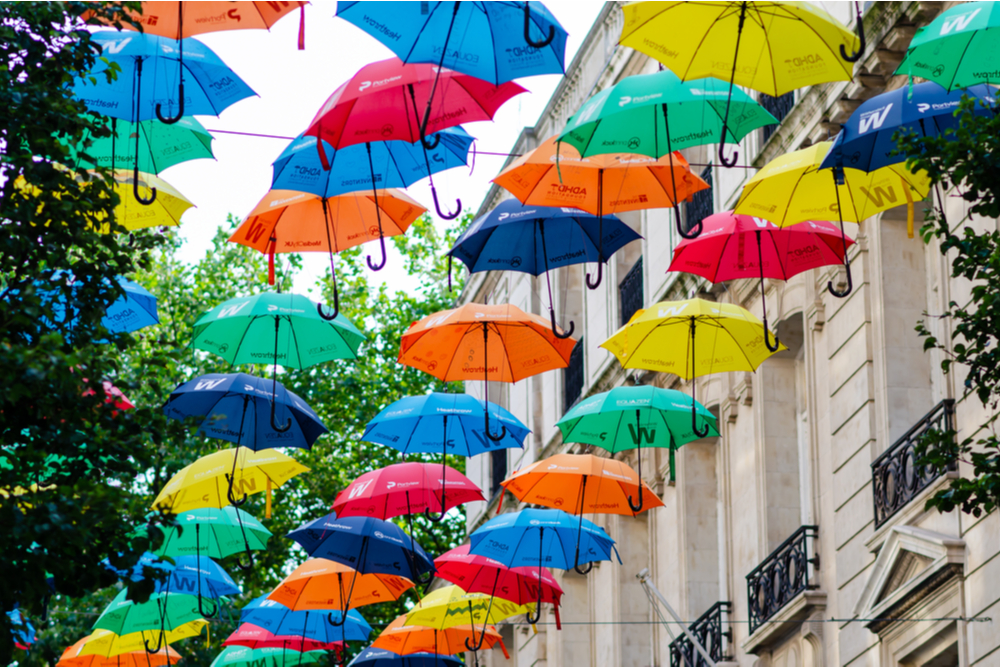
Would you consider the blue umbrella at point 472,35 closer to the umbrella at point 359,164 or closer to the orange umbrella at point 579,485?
the umbrella at point 359,164

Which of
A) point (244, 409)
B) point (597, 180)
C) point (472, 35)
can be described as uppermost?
point (472, 35)

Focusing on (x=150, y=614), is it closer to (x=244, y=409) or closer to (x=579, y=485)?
(x=244, y=409)

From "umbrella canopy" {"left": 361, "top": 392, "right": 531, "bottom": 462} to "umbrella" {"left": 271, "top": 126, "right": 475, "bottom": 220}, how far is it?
13.5 feet

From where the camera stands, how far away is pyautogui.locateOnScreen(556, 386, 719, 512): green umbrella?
1706cm

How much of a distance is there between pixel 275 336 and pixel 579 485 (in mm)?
3917

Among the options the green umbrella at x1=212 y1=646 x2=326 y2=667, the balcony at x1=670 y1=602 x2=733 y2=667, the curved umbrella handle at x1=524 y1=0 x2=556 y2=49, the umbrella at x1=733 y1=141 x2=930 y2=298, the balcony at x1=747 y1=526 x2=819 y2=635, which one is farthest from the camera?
the green umbrella at x1=212 y1=646 x2=326 y2=667

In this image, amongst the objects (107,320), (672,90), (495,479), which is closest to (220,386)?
(107,320)

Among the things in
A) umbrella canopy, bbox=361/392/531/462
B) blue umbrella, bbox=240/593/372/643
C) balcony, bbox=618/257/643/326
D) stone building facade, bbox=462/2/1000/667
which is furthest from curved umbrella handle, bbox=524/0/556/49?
balcony, bbox=618/257/643/326

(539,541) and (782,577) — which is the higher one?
(539,541)

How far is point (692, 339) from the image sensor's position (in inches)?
638

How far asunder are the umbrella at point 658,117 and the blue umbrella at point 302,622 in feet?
33.6

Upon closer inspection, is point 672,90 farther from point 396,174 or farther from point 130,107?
point 130,107

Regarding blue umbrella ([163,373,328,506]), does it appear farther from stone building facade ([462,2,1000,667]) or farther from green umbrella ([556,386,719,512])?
stone building facade ([462,2,1000,667])

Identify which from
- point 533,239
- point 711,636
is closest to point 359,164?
point 533,239
